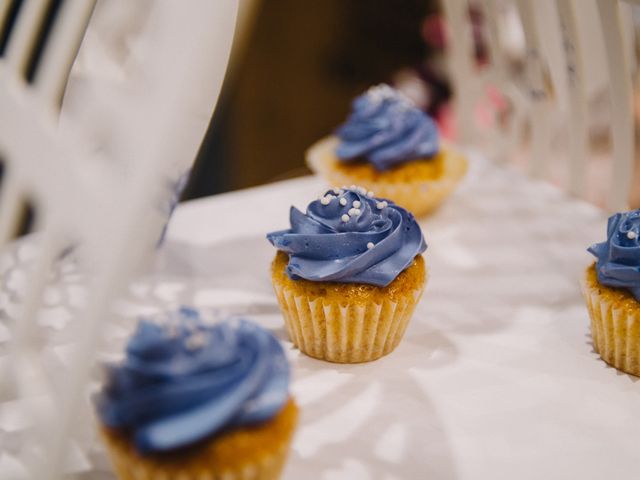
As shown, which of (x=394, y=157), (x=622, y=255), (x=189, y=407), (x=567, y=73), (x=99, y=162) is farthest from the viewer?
(x=394, y=157)

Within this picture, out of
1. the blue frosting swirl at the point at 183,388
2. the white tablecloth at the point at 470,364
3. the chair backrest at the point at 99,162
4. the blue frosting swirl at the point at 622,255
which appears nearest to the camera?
the chair backrest at the point at 99,162

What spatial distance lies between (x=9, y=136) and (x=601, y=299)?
112 centimetres

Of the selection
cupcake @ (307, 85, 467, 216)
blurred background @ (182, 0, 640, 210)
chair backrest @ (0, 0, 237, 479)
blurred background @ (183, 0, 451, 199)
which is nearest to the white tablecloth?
cupcake @ (307, 85, 467, 216)

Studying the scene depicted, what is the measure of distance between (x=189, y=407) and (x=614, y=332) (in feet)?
2.87

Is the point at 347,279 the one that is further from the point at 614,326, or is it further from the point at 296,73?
the point at 296,73

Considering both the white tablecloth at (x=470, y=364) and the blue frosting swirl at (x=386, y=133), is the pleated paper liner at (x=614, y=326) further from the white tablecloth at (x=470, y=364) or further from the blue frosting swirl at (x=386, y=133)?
the blue frosting swirl at (x=386, y=133)

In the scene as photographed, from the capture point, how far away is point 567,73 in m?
1.77

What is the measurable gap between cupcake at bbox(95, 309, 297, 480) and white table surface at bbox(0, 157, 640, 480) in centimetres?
20

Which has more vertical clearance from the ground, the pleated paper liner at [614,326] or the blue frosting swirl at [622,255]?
the blue frosting swirl at [622,255]

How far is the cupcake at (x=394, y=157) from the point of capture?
6.17ft

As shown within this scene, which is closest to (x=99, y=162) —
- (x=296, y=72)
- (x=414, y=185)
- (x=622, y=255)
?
(x=622, y=255)

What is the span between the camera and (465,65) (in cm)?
219

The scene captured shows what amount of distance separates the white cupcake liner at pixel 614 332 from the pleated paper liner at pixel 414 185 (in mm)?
599

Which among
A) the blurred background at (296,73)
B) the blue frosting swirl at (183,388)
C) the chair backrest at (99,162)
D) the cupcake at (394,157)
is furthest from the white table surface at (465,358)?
the blurred background at (296,73)
